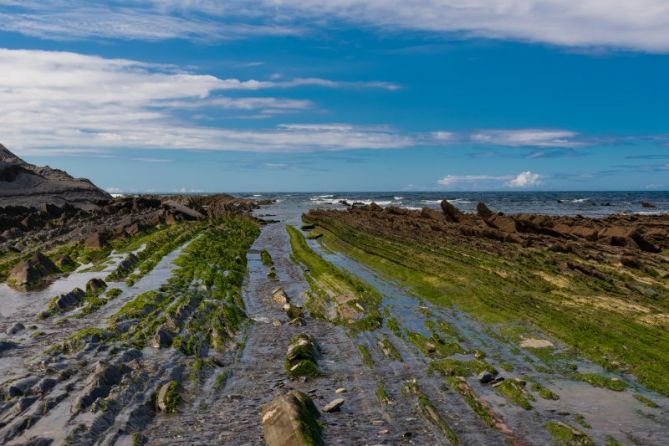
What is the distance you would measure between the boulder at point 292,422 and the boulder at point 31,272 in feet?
54.0

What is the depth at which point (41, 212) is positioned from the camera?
4416 cm

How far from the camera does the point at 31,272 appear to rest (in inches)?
875

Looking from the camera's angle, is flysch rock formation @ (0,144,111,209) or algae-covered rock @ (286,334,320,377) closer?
algae-covered rock @ (286,334,320,377)

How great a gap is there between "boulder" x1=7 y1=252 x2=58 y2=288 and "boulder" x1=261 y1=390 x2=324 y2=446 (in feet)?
54.0

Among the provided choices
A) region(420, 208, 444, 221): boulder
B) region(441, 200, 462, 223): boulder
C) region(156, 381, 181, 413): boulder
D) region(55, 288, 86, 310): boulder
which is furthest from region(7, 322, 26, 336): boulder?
region(420, 208, 444, 221): boulder

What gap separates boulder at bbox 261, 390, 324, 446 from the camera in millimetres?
8984

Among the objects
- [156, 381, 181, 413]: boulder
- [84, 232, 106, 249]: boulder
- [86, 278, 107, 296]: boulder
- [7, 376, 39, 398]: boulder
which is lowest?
[156, 381, 181, 413]: boulder

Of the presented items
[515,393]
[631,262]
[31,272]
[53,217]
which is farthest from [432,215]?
[515,393]

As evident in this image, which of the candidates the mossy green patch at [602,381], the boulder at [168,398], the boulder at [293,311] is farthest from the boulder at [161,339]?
the mossy green patch at [602,381]

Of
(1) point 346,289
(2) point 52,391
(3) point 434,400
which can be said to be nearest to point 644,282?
(1) point 346,289

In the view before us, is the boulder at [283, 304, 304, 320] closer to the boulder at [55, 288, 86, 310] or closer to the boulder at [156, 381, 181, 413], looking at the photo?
the boulder at [156, 381, 181, 413]

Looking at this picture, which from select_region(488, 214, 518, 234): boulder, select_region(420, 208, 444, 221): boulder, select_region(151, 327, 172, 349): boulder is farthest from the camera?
select_region(420, 208, 444, 221): boulder

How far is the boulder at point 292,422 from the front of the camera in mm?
8984

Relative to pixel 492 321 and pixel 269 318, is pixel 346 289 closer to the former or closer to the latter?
pixel 269 318
